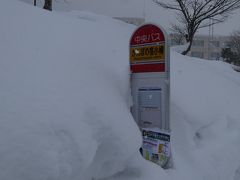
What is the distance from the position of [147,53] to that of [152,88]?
0.36 meters

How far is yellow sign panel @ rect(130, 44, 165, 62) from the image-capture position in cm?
321

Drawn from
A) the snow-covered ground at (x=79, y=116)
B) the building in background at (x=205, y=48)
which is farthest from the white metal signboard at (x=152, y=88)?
the building in background at (x=205, y=48)

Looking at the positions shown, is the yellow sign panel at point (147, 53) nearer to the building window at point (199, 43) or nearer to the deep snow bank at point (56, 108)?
the deep snow bank at point (56, 108)

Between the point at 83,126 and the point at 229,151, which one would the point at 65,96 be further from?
the point at 229,151

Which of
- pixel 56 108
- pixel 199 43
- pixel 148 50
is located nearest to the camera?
pixel 56 108

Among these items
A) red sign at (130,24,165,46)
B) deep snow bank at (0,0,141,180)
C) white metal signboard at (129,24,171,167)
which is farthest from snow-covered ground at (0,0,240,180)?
red sign at (130,24,165,46)

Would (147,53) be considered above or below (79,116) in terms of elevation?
above

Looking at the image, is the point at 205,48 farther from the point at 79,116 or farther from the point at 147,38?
the point at 79,116

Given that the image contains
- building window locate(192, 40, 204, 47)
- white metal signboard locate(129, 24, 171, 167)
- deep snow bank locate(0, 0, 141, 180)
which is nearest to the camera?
deep snow bank locate(0, 0, 141, 180)

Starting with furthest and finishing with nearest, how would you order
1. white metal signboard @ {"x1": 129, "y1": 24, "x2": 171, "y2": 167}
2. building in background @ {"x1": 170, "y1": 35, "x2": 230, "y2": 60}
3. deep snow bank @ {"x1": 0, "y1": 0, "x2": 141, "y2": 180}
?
building in background @ {"x1": 170, "y1": 35, "x2": 230, "y2": 60} → white metal signboard @ {"x1": 129, "y1": 24, "x2": 171, "y2": 167} → deep snow bank @ {"x1": 0, "y1": 0, "x2": 141, "y2": 180}

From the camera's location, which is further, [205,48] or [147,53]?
[205,48]

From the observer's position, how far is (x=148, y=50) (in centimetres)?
332

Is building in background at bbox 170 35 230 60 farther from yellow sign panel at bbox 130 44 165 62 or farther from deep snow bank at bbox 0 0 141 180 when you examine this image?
A: deep snow bank at bbox 0 0 141 180

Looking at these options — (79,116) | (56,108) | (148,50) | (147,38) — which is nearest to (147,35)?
(147,38)
